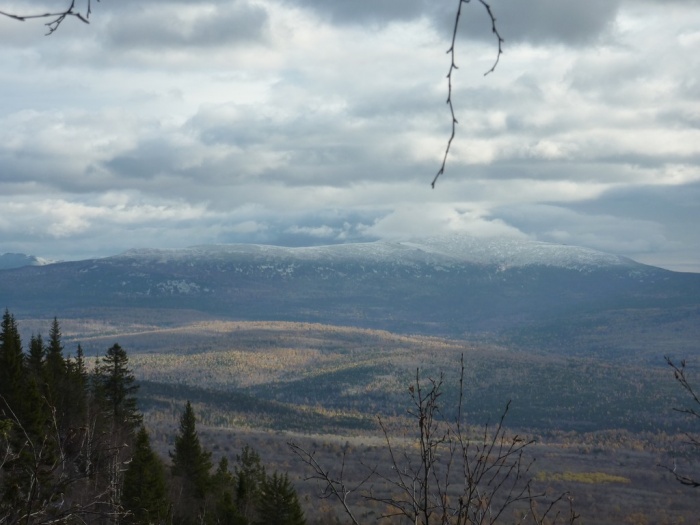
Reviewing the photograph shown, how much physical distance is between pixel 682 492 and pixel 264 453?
54.7m

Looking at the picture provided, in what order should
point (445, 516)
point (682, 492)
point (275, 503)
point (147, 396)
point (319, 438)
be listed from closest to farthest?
point (445, 516)
point (275, 503)
point (682, 492)
point (319, 438)
point (147, 396)

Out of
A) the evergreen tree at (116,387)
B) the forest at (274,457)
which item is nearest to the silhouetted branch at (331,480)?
the forest at (274,457)

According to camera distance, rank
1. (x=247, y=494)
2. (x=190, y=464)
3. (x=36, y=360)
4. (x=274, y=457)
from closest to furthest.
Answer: (x=36, y=360), (x=247, y=494), (x=190, y=464), (x=274, y=457)

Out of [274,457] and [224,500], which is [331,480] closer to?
[224,500]

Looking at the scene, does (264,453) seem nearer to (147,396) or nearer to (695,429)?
(147,396)

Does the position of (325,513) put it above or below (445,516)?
below

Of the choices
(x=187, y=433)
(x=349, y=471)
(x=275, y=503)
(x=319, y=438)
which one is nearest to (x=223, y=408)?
(x=319, y=438)

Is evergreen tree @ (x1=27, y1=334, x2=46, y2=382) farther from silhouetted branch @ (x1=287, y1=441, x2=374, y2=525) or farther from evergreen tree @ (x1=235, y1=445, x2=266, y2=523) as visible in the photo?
silhouetted branch @ (x1=287, y1=441, x2=374, y2=525)

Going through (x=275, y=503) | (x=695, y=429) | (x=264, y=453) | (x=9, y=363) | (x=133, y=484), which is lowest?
(x=695, y=429)

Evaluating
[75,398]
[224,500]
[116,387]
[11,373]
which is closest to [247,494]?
[224,500]

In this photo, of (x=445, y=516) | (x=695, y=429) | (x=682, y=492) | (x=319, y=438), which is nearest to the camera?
(x=445, y=516)

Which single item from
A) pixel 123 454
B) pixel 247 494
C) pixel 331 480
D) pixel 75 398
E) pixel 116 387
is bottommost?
pixel 247 494

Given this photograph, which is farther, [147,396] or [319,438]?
[147,396]

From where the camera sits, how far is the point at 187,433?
47.7 metres
